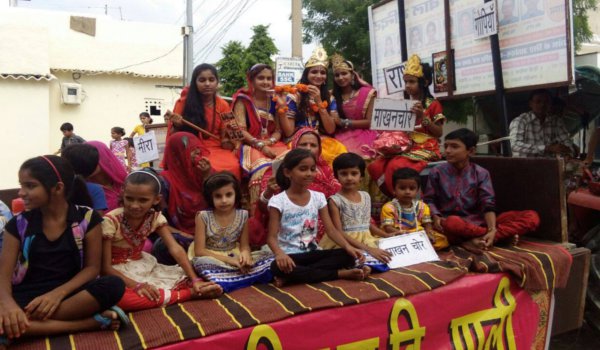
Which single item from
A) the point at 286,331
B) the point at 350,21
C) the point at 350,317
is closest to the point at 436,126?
the point at 350,317

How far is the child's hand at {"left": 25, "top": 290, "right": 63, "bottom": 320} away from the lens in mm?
2098

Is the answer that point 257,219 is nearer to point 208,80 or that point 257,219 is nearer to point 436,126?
point 208,80

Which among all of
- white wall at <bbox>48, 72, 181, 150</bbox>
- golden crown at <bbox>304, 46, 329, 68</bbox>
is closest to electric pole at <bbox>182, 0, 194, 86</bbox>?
white wall at <bbox>48, 72, 181, 150</bbox>

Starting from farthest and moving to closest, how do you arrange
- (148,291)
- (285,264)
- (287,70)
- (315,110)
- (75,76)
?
(75,76) → (287,70) → (315,110) → (285,264) → (148,291)

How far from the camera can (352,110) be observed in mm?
4699

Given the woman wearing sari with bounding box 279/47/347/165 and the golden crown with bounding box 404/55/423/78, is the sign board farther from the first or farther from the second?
the golden crown with bounding box 404/55/423/78

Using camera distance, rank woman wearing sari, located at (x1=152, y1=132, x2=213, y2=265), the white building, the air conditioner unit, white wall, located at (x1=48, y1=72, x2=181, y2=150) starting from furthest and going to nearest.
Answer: white wall, located at (x1=48, y1=72, x2=181, y2=150) < the air conditioner unit < the white building < woman wearing sari, located at (x1=152, y1=132, x2=213, y2=265)

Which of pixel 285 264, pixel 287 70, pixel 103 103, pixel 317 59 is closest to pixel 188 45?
pixel 103 103

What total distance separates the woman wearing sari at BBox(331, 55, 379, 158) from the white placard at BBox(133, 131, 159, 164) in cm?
170

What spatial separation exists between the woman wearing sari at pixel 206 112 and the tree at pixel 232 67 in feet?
45.2

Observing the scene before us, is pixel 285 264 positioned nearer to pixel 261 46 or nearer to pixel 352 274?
pixel 352 274

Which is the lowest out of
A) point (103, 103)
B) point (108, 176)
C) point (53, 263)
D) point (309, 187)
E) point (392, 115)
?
point (53, 263)

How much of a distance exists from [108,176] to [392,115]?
219 cm

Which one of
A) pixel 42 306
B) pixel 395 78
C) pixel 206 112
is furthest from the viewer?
pixel 395 78
